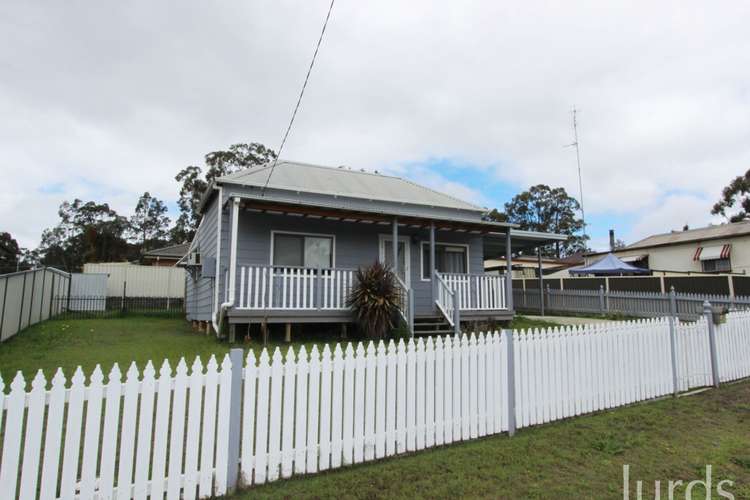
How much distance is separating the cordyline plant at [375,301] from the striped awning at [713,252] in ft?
75.8

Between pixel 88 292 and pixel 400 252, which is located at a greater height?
pixel 400 252

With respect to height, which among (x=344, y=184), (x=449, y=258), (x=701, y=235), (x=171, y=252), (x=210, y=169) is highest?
(x=210, y=169)

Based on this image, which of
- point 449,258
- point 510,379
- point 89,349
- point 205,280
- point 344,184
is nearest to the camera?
point 510,379

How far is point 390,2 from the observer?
5.57 meters

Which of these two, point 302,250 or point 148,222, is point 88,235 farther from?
point 302,250

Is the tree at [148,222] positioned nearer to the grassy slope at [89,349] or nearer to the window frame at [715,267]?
the grassy slope at [89,349]

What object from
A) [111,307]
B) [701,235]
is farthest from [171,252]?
[701,235]

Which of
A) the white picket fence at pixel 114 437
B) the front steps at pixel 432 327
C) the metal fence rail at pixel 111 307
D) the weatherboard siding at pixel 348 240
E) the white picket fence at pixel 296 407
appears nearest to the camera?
the white picket fence at pixel 114 437

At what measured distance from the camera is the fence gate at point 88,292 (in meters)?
20.5

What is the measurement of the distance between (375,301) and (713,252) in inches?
947

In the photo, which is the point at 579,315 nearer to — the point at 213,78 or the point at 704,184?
the point at 213,78

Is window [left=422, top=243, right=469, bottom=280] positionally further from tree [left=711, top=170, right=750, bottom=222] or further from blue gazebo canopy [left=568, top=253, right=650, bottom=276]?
tree [left=711, top=170, right=750, bottom=222]

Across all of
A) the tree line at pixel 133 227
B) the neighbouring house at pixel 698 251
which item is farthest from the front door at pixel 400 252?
the tree line at pixel 133 227

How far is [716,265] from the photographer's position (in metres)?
24.6
